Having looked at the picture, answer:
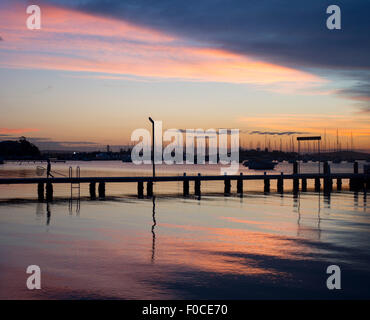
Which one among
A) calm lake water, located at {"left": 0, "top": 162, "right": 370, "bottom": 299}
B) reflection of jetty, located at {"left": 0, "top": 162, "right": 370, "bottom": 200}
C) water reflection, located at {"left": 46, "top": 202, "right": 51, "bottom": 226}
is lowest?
calm lake water, located at {"left": 0, "top": 162, "right": 370, "bottom": 299}

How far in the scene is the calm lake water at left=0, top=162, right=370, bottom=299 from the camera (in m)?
14.4

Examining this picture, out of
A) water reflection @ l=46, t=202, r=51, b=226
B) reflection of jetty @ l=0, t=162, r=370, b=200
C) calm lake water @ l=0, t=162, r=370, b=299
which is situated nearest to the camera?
calm lake water @ l=0, t=162, r=370, b=299

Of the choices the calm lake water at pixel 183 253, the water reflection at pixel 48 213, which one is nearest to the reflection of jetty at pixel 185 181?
the water reflection at pixel 48 213

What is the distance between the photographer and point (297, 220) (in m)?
30.6

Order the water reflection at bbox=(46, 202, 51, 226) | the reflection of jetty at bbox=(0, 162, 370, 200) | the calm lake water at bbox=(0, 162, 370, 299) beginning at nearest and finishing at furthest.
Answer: the calm lake water at bbox=(0, 162, 370, 299) → the water reflection at bbox=(46, 202, 51, 226) → the reflection of jetty at bbox=(0, 162, 370, 200)

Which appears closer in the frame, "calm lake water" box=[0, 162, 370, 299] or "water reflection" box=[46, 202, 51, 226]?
"calm lake water" box=[0, 162, 370, 299]

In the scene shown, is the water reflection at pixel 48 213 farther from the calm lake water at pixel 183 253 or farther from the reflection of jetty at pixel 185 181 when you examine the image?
the reflection of jetty at pixel 185 181

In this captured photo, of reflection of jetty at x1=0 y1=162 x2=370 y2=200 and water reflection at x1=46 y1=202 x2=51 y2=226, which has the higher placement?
reflection of jetty at x1=0 y1=162 x2=370 y2=200

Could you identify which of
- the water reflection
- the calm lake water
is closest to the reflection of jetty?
the water reflection

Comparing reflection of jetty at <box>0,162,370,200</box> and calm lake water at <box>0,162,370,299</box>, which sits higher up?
reflection of jetty at <box>0,162,370,200</box>

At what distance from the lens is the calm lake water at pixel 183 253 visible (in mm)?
14367

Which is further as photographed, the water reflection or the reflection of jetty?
the reflection of jetty

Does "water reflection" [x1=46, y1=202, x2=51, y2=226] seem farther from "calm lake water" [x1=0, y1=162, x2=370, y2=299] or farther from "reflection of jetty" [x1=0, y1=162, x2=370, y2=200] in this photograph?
"reflection of jetty" [x1=0, y1=162, x2=370, y2=200]
